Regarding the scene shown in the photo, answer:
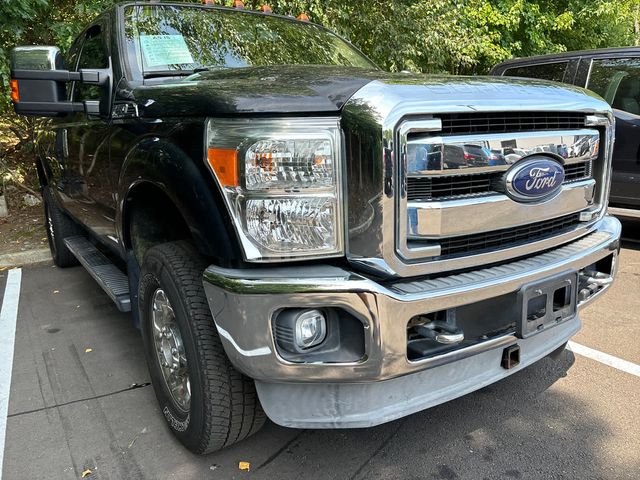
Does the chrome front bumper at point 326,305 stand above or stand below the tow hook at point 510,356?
above

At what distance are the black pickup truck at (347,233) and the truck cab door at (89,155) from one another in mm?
437

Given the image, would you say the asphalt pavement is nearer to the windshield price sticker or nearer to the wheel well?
the wheel well

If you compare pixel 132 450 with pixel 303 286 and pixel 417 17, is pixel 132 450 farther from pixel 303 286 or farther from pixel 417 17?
pixel 417 17

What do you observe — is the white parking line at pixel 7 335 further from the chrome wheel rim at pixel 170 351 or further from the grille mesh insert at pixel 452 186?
the grille mesh insert at pixel 452 186

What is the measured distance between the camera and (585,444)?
250 centimetres

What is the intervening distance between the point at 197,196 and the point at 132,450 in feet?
4.33

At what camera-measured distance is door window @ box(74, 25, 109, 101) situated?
3.29 m

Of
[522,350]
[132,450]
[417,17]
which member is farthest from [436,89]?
[417,17]

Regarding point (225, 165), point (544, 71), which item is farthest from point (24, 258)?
point (544, 71)

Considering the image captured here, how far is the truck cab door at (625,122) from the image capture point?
5516mm

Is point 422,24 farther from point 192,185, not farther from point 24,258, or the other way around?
point 192,185

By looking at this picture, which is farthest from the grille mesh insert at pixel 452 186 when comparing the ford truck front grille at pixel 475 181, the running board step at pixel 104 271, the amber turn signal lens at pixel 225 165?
the running board step at pixel 104 271

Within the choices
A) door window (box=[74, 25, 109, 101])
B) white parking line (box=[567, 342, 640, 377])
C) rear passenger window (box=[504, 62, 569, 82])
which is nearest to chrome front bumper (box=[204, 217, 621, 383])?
white parking line (box=[567, 342, 640, 377])

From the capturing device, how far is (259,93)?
6.45 ft
